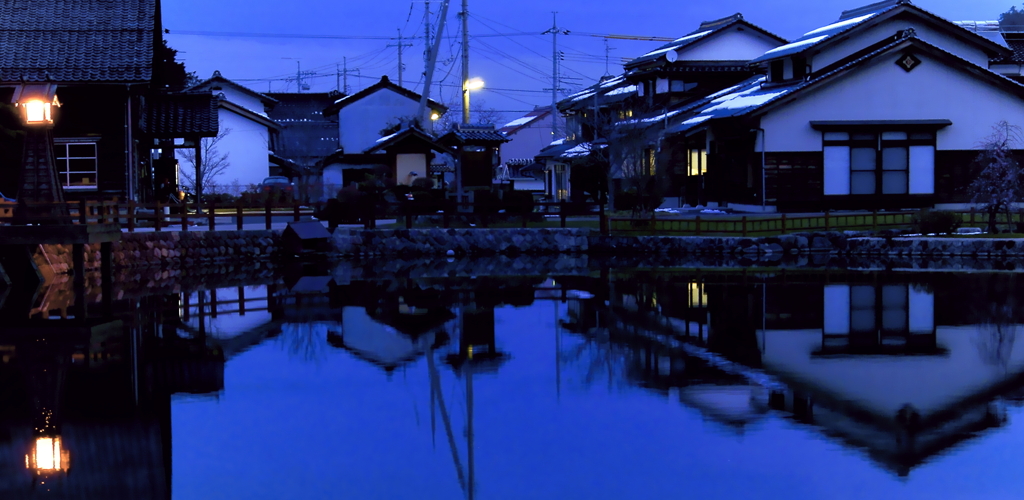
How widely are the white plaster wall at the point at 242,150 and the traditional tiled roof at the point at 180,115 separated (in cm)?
1815

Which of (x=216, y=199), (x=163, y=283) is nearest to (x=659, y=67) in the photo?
(x=216, y=199)

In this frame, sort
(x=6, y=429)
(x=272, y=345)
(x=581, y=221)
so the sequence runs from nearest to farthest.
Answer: (x=6, y=429)
(x=272, y=345)
(x=581, y=221)

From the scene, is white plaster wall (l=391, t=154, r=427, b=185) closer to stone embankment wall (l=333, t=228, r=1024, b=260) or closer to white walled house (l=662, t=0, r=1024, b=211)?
stone embankment wall (l=333, t=228, r=1024, b=260)

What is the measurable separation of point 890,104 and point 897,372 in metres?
23.6

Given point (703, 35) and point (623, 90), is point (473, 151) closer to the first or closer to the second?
point (703, 35)

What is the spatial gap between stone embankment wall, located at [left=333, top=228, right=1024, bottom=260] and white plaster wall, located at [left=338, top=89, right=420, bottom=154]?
26.8 meters

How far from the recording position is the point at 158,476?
9531mm

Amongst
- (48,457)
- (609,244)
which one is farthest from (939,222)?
(48,457)

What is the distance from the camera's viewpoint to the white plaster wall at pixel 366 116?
59.7 meters

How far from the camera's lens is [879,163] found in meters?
35.4

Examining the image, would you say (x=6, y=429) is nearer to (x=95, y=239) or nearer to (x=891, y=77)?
(x=95, y=239)

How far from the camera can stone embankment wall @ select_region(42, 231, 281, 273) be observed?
2719 centimetres

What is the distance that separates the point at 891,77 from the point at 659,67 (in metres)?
11.9

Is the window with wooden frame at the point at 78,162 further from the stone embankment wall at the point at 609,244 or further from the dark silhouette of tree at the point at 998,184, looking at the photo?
the dark silhouette of tree at the point at 998,184
